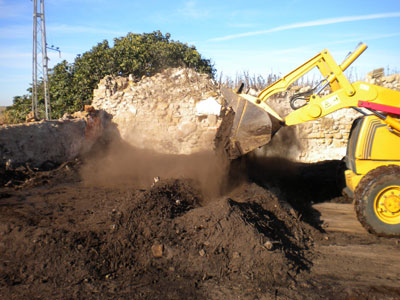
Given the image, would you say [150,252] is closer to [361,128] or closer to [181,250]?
[181,250]

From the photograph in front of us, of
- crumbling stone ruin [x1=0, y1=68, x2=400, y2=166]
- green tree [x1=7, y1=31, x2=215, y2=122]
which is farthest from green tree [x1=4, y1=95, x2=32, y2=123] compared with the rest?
crumbling stone ruin [x1=0, y1=68, x2=400, y2=166]

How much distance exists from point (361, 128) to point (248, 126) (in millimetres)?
2189

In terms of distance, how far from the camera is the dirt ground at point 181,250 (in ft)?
13.4

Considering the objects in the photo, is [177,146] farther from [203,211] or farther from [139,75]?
[203,211]

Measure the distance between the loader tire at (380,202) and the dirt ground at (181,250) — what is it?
0.24m

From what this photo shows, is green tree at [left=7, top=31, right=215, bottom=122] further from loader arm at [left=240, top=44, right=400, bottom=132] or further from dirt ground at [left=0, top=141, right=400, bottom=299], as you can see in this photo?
loader arm at [left=240, top=44, right=400, bottom=132]

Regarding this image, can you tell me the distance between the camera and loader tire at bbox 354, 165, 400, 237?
6.01 m

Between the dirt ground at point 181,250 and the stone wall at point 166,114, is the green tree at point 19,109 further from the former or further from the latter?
the dirt ground at point 181,250

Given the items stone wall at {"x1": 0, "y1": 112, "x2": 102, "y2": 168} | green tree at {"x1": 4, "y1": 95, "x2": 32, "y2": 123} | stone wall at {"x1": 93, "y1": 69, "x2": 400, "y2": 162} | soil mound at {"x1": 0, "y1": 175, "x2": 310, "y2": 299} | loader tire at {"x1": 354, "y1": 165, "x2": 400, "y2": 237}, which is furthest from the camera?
green tree at {"x1": 4, "y1": 95, "x2": 32, "y2": 123}

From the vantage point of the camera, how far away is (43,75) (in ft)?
46.3

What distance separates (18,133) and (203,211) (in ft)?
21.3

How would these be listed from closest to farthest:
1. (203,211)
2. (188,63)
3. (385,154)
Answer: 1. (203,211)
2. (385,154)
3. (188,63)

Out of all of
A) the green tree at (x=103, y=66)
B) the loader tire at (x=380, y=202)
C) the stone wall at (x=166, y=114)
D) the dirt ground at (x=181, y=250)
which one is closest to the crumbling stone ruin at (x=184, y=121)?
the stone wall at (x=166, y=114)

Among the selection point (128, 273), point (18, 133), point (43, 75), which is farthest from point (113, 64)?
point (128, 273)
